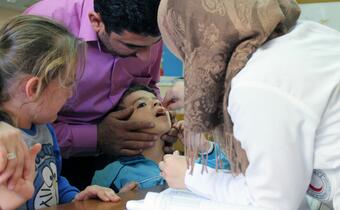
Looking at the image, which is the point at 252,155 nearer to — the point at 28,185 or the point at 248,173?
the point at 248,173

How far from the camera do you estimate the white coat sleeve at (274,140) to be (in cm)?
60

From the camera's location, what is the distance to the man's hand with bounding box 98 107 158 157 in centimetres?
129

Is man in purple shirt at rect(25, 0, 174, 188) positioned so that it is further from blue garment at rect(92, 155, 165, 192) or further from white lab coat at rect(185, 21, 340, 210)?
white lab coat at rect(185, 21, 340, 210)

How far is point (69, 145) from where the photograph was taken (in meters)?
1.29

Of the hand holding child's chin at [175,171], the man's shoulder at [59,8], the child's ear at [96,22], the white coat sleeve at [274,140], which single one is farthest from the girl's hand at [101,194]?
the man's shoulder at [59,8]

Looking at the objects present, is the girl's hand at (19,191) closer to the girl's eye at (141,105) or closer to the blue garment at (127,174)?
the blue garment at (127,174)

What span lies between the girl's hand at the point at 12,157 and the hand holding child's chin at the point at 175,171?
257 mm

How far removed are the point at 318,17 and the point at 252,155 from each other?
1538mm

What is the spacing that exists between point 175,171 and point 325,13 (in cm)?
142

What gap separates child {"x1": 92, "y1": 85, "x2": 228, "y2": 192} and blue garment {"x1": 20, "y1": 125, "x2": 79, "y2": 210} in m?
0.16

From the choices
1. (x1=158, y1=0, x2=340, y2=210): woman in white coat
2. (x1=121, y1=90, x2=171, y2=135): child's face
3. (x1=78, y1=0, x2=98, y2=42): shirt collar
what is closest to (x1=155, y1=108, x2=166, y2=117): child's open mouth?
(x1=121, y1=90, x2=171, y2=135): child's face

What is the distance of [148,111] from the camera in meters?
1.31

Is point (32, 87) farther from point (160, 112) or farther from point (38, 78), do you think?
point (160, 112)

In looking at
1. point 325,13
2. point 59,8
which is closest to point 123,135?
point 59,8
